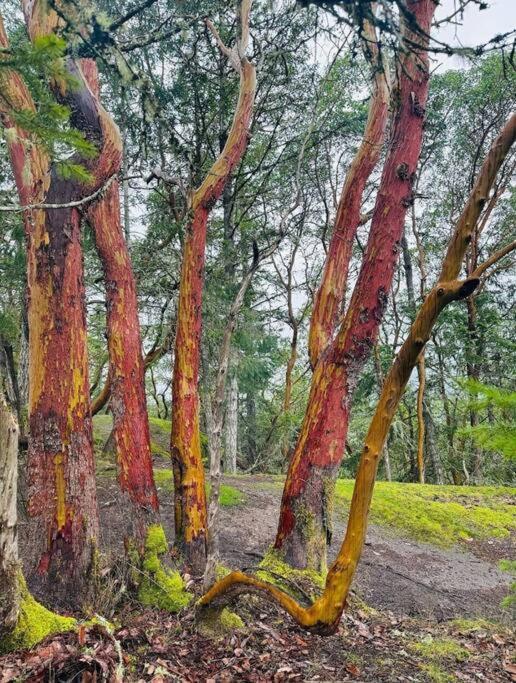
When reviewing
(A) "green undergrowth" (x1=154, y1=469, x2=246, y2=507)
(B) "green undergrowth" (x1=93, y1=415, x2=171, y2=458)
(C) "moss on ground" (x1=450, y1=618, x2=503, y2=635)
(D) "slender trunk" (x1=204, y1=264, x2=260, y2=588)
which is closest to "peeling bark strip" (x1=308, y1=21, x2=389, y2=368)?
(D) "slender trunk" (x1=204, y1=264, x2=260, y2=588)

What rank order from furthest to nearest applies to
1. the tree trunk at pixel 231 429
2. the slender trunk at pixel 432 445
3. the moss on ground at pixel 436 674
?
the slender trunk at pixel 432 445 < the tree trunk at pixel 231 429 < the moss on ground at pixel 436 674

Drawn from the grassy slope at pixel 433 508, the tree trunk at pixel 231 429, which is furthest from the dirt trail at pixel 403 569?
the tree trunk at pixel 231 429

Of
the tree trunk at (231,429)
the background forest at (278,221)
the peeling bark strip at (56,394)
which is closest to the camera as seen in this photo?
the peeling bark strip at (56,394)

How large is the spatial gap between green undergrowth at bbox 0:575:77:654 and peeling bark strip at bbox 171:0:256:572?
1.79 metres

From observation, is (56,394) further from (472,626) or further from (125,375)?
(472,626)

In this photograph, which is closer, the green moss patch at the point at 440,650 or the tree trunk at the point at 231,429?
the green moss patch at the point at 440,650

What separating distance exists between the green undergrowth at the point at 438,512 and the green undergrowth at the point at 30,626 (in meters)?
5.58

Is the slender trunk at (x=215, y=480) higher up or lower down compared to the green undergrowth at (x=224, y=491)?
higher up

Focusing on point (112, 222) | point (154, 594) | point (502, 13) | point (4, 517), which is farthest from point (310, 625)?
point (112, 222)

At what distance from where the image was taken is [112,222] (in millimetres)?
4312

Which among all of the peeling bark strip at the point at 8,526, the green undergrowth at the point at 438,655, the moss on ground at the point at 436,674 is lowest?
the green undergrowth at the point at 438,655

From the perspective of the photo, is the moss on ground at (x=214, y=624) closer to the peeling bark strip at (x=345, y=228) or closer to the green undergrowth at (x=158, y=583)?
the green undergrowth at (x=158, y=583)

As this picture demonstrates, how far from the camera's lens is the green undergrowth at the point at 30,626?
92.6 inches

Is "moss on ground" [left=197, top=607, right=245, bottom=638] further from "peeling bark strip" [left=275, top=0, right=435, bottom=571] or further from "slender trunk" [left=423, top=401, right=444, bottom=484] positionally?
"slender trunk" [left=423, top=401, right=444, bottom=484]
